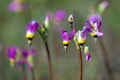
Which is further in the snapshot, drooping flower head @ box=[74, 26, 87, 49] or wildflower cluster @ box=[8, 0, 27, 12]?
wildflower cluster @ box=[8, 0, 27, 12]

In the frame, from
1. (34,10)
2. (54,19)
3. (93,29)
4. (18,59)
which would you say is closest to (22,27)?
(34,10)

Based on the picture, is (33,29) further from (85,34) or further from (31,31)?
(85,34)

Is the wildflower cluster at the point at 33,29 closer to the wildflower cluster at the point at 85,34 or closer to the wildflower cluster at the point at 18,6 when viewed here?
the wildflower cluster at the point at 85,34

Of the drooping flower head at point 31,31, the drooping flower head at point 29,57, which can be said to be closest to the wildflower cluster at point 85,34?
the drooping flower head at point 31,31

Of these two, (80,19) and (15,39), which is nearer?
(80,19)

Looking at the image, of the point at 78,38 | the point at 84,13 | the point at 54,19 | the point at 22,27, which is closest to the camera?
the point at 78,38

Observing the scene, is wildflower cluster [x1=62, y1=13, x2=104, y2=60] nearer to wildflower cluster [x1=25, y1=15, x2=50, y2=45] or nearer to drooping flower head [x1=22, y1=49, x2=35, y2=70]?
wildflower cluster [x1=25, y1=15, x2=50, y2=45]

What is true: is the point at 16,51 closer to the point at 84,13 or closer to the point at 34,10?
the point at 84,13

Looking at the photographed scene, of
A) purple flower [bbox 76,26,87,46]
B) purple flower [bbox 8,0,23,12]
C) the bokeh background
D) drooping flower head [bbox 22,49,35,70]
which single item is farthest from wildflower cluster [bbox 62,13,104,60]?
purple flower [bbox 8,0,23,12]
